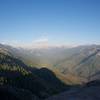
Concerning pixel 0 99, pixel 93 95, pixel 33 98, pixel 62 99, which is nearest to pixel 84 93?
pixel 93 95

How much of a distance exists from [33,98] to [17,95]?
38.6 feet

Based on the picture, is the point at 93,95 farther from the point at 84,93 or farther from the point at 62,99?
the point at 62,99

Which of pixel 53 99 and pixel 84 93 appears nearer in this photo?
pixel 53 99

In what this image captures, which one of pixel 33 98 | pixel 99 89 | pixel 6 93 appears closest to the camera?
pixel 6 93

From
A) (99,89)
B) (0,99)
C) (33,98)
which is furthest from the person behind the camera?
(99,89)

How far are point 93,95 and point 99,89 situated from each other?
16.6 metres

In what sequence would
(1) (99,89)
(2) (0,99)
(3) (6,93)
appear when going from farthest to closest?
1. (1) (99,89)
2. (3) (6,93)
3. (2) (0,99)

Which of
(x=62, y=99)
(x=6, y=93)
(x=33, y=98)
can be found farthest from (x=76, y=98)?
(x=6, y=93)

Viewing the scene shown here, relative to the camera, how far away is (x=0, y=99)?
11162cm

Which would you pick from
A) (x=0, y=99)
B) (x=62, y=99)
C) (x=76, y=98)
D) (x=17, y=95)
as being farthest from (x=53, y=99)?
(x=0, y=99)

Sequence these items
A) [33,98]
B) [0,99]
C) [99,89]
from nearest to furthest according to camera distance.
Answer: [0,99] < [33,98] < [99,89]

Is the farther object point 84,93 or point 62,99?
point 84,93

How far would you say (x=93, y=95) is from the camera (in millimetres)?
125625

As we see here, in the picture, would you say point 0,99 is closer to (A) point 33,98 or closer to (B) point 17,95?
(B) point 17,95
